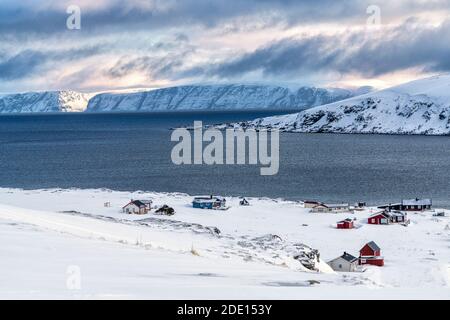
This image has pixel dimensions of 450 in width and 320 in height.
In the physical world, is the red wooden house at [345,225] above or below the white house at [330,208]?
below

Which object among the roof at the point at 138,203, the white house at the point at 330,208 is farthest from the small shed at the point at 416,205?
the roof at the point at 138,203

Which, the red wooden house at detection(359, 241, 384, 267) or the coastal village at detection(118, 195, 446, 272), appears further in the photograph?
the coastal village at detection(118, 195, 446, 272)

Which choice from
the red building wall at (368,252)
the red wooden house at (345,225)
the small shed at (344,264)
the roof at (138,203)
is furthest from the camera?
the roof at (138,203)

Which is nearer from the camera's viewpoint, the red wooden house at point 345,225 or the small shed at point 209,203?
the red wooden house at point 345,225

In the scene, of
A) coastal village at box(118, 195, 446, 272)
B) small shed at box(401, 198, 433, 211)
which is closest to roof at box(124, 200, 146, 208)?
coastal village at box(118, 195, 446, 272)

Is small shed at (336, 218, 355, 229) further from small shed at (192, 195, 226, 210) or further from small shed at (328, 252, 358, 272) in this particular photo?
small shed at (328, 252, 358, 272)

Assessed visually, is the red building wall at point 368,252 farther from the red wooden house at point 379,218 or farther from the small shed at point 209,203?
the small shed at point 209,203

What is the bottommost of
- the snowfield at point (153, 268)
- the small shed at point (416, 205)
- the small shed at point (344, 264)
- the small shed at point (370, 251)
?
the small shed at point (344, 264)

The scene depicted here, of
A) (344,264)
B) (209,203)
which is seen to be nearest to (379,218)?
(209,203)

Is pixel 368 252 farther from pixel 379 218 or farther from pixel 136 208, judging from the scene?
pixel 136 208
